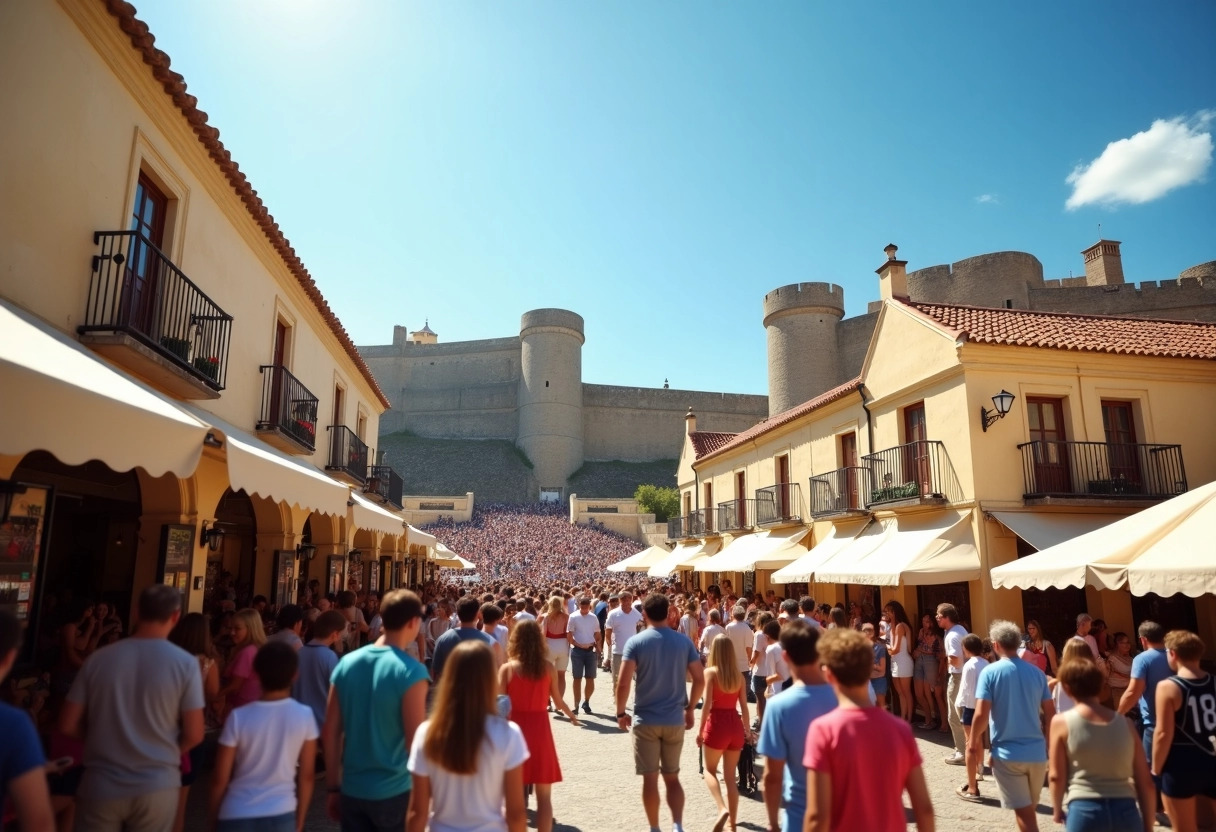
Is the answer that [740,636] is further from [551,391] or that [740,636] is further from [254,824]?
[551,391]

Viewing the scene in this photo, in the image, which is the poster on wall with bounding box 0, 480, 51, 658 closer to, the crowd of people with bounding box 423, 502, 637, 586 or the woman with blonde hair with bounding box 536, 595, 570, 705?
the woman with blonde hair with bounding box 536, 595, 570, 705

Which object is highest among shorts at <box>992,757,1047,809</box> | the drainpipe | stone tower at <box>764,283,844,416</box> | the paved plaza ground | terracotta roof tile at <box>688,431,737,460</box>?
stone tower at <box>764,283,844,416</box>

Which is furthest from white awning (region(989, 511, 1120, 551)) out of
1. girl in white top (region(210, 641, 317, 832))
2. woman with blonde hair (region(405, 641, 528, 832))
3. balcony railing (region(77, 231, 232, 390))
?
balcony railing (region(77, 231, 232, 390))

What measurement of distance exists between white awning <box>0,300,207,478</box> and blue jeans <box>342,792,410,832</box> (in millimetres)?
2038

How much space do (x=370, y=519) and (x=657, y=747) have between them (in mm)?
5213

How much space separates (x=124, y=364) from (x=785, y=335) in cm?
3870

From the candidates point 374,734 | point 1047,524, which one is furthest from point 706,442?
point 374,734

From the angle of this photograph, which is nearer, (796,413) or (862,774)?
(862,774)

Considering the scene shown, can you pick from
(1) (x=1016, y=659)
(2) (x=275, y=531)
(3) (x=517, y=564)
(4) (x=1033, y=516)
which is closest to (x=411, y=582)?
(3) (x=517, y=564)

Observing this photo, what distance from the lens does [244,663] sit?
5332 millimetres

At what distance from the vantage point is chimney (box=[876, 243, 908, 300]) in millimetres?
15156

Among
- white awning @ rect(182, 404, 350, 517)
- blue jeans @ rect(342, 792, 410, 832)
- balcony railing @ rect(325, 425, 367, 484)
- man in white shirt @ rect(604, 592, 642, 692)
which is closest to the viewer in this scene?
blue jeans @ rect(342, 792, 410, 832)

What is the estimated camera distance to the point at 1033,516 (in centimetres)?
1137

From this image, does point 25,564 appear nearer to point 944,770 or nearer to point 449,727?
point 449,727
